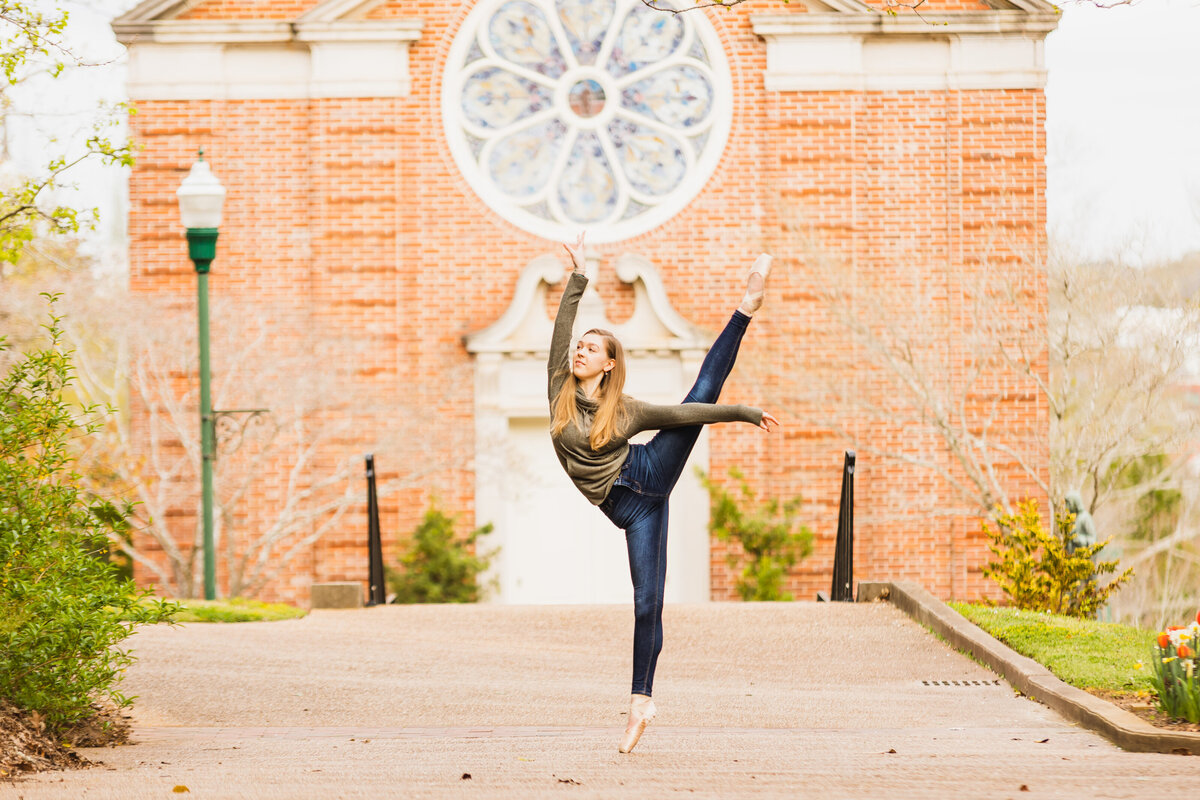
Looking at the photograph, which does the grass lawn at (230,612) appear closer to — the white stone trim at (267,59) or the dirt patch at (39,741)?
the dirt patch at (39,741)

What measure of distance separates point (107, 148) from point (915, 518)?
9920 mm

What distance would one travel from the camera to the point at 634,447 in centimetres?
585

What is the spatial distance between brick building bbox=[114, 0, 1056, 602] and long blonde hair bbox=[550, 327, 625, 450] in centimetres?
1007

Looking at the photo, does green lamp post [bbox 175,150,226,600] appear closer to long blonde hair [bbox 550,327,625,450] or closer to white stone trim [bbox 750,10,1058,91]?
white stone trim [bbox 750,10,1058,91]

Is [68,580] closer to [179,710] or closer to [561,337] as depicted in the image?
[179,710]

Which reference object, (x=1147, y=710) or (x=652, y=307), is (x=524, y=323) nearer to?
(x=652, y=307)

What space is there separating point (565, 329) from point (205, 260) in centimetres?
727

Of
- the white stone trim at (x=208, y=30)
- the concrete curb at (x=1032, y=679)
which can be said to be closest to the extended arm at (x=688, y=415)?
the concrete curb at (x=1032, y=679)

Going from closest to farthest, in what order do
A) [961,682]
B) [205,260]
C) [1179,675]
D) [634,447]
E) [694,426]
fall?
[694,426]
[634,447]
[1179,675]
[961,682]
[205,260]

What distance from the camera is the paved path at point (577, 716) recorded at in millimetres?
5117

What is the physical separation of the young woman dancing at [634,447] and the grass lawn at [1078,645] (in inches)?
112

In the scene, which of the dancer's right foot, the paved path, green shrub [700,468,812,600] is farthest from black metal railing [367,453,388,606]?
the dancer's right foot

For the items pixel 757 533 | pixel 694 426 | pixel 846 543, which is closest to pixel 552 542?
pixel 757 533

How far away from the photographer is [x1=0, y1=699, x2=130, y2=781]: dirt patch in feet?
18.1
